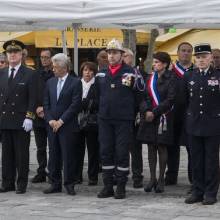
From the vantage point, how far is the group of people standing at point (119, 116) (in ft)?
27.5

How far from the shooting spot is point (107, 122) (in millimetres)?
8898

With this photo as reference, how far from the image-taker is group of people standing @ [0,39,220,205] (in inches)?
330

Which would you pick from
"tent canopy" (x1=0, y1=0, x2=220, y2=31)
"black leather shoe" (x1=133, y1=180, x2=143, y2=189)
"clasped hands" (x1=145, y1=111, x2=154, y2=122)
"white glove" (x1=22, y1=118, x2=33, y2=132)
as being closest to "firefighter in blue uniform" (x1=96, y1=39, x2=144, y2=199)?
"clasped hands" (x1=145, y1=111, x2=154, y2=122)

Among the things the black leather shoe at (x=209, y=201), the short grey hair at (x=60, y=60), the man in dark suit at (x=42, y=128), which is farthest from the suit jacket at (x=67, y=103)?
the black leather shoe at (x=209, y=201)

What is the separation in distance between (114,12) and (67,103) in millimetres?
1355

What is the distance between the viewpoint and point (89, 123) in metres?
9.61

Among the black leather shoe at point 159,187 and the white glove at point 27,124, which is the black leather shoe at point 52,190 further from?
the black leather shoe at point 159,187

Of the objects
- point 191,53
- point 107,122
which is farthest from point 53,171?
point 191,53

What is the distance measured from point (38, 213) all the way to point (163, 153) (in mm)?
2022

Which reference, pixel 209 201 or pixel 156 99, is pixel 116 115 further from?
pixel 209 201

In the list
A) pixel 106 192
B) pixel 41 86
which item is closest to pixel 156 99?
pixel 106 192

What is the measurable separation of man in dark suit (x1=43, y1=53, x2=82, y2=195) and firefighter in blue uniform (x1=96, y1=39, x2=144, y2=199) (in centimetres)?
41

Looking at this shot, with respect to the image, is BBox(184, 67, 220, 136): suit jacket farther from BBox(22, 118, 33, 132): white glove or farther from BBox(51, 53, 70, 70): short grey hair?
BBox(22, 118, 33, 132): white glove

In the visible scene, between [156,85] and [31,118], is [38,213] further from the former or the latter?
[156,85]
